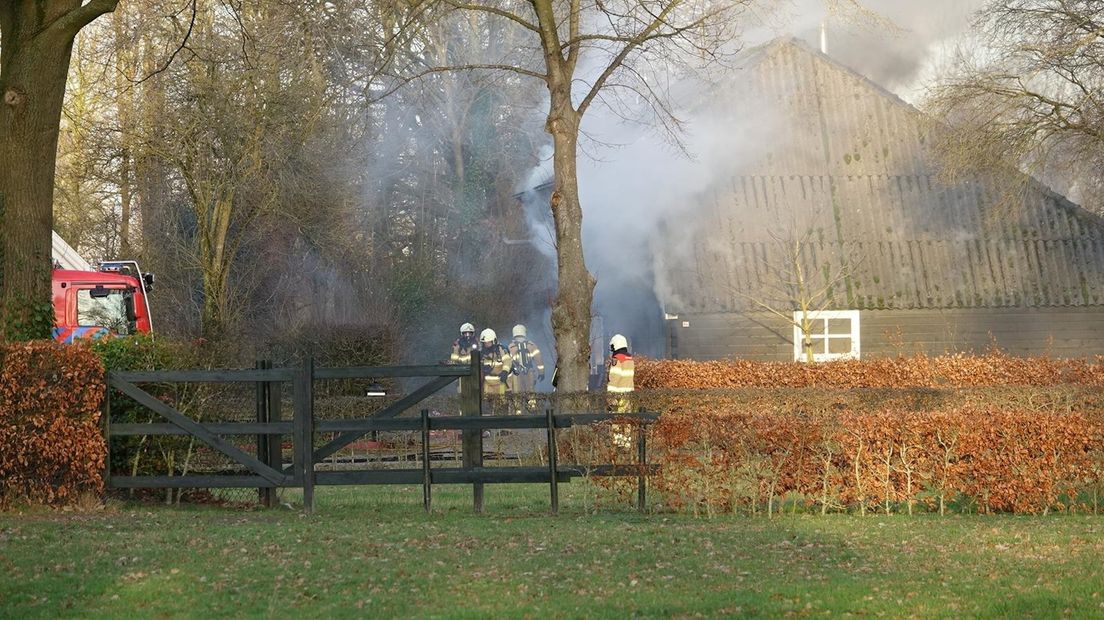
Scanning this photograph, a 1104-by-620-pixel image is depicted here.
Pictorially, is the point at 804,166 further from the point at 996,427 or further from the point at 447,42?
the point at 996,427

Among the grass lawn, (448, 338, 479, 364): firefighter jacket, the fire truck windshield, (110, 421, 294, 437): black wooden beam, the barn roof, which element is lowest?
the grass lawn

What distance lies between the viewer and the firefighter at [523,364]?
77.7ft

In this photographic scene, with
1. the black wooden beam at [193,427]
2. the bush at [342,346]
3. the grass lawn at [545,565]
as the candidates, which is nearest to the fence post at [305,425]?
the black wooden beam at [193,427]

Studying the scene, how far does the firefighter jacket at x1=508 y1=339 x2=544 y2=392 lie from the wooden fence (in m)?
10.7

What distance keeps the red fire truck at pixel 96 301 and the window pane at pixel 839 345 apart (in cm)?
1524

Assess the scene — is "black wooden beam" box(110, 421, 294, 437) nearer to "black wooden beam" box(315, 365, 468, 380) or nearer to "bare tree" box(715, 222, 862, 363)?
"black wooden beam" box(315, 365, 468, 380)

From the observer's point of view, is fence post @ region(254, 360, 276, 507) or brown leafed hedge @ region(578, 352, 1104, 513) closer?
brown leafed hedge @ region(578, 352, 1104, 513)

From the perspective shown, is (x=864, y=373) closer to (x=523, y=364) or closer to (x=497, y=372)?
(x=523, y=364)

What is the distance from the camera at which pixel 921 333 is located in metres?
30.5

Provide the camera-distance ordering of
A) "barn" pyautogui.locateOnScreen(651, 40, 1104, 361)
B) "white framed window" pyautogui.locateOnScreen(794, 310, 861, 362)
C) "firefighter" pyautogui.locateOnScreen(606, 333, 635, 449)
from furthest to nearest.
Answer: "white framed window" pyautogui.locateOnScreen(794, 310, 861, 362) → "barn" pyautogui.locateOnScreen(651, 40, 1104, 361) → "firefighter" pyautogui.locateOnScreen(606, 333, 635, 449)

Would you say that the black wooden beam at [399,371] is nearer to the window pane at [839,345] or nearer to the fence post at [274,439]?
the fence post at [274,439]

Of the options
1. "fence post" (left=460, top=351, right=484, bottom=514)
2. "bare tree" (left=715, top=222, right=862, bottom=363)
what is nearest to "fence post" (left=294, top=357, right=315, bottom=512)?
"fence post" (left=460, top=351, right=484, bottom=514)

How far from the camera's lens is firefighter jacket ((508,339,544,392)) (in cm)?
2367

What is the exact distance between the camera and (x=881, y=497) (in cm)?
1208
